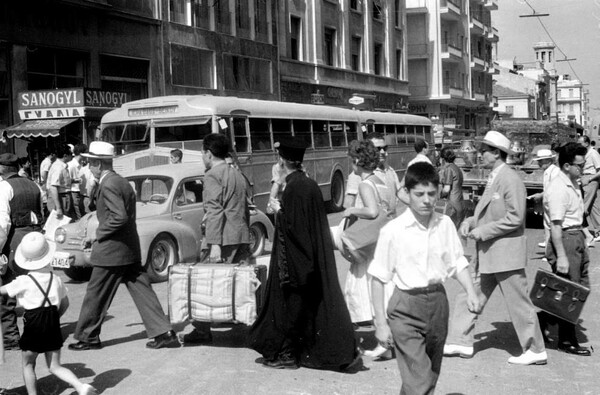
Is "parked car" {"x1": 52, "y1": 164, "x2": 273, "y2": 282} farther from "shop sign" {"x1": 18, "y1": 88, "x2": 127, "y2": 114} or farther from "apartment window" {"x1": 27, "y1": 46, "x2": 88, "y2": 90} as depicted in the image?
"apartment window" {"x1": 27, "y1": 46, "x2": 88, "y2": 90}

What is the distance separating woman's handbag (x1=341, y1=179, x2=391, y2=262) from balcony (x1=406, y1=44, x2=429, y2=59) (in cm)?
5068

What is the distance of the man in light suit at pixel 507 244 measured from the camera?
6.37 m

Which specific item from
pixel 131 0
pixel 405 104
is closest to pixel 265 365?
pixel 131 0

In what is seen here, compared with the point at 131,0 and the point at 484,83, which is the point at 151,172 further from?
the point at 484,83

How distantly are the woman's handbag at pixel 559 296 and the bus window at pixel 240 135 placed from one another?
11.2 metres

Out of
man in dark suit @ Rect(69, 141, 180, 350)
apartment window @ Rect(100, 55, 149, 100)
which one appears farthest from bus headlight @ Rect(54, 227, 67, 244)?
apartment window @ Rect(100, 55, 149, 100)

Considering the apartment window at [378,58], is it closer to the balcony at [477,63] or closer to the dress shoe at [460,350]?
the balcony at [477,63]

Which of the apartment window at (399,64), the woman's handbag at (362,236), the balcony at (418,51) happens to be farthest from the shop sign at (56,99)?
the balcony at (418,51)

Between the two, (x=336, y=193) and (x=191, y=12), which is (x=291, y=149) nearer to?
(x=336, y=193)

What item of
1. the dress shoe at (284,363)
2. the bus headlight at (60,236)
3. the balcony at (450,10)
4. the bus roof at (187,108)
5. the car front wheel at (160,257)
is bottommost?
the dress shoe at (284,363)

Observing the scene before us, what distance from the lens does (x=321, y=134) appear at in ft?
71.5

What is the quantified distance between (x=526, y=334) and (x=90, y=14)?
20114 mm

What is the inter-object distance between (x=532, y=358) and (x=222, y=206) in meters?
3.10

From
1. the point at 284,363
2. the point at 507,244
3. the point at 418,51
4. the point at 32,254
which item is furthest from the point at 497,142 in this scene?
the point at 418,51
